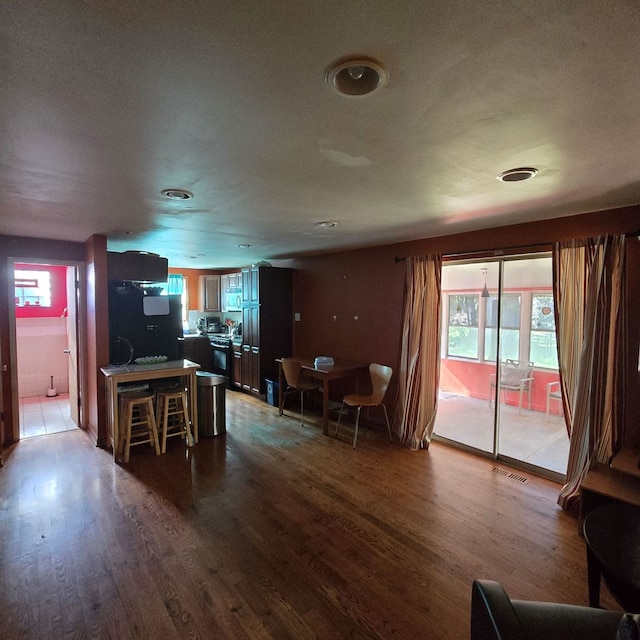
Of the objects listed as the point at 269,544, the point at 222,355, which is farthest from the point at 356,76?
the point at 222,355

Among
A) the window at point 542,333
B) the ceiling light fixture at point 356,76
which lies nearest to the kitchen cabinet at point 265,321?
the window at point 542,333

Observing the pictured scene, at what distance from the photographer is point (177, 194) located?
8.04 ft

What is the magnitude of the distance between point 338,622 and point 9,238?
467 cm

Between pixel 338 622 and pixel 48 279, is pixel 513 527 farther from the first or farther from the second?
pixel 48 279

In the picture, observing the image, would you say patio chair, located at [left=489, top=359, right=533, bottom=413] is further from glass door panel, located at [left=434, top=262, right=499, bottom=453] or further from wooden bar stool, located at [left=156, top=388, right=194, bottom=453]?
wooden bar stool, located at [left=156, top=388, right=194, bottom=453]

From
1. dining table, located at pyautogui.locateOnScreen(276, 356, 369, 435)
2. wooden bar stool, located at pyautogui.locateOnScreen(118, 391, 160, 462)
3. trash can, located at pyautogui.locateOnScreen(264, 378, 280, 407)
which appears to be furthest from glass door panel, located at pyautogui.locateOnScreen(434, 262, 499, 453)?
wooden bar stool, located at pyautogui.locateOnScreen(118, 391, 160, 462)

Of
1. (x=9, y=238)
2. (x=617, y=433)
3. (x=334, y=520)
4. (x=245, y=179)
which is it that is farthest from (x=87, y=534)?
(x=617, y=433)

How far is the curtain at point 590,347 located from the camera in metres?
2.73

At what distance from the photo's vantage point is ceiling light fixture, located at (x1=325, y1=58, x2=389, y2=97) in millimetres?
1095

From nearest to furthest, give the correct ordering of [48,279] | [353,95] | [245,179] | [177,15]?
[177,15], [353,95], [245,179], [48,279]

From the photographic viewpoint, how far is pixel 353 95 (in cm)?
125

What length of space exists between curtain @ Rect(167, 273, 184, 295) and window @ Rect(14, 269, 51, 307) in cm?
204

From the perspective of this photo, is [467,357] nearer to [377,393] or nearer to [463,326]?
A: [463,326]

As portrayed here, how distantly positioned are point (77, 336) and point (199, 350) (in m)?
2.81
